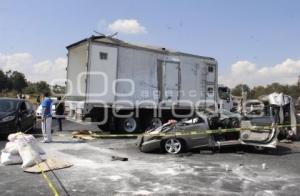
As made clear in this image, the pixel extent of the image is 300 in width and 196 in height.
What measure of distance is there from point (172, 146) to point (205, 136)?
38.0 inches

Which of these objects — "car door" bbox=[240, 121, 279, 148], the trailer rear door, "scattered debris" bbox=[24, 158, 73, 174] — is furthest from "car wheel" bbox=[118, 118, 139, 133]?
"scattered debris" bbox=[24, 158, 73, 174]

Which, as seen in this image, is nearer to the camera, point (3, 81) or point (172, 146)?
point (172, 146)

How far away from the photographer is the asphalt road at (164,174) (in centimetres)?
746

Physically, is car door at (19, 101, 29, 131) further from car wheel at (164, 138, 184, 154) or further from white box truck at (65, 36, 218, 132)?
car wheel at (164, 138, 184, 154)

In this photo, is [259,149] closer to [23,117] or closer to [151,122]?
[151,122]

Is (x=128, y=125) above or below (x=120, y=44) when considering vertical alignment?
below

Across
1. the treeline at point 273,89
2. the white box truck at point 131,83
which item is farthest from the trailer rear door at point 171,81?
the treeline at point 273,89

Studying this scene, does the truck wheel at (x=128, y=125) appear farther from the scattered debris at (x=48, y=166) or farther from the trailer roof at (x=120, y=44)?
the scattered debris at (x=48, y=166)

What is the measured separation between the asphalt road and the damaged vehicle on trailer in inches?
12.1

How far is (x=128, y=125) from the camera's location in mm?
17312

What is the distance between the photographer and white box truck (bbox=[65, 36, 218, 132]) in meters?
15.9

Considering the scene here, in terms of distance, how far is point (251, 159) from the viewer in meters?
11.2

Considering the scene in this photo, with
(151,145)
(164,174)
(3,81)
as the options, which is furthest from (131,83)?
(3,81)

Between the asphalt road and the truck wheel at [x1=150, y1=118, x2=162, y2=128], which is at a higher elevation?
the truck wheel at [x1=150, y1=118, x2=162, y2=128]
